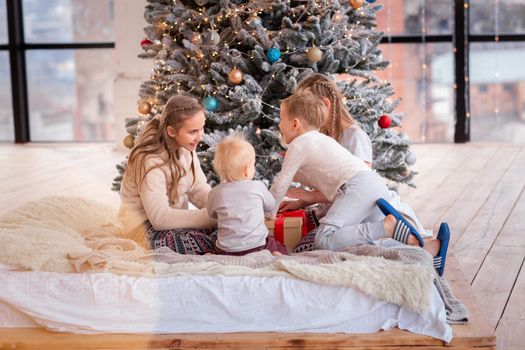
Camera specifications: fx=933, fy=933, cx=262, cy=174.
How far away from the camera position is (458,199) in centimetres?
596

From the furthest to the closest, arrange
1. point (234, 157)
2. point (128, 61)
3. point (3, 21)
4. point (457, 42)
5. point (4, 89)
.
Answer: point (4, 89)
point (3, 21)
point (457, 42)
point (128, 61)
point (234, 157)

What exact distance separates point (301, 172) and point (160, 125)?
61 cm

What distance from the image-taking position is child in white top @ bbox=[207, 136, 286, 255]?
11.4 ft

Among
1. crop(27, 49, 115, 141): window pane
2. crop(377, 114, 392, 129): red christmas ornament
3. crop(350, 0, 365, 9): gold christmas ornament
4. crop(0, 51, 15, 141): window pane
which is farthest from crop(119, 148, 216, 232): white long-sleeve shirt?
crop(0, 51, 15, 141): window pane

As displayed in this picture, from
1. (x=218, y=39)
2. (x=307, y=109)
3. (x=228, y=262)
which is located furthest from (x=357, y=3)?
(x=228, y=262)

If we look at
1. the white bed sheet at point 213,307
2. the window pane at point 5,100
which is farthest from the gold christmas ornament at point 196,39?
the window pane at point 5,100

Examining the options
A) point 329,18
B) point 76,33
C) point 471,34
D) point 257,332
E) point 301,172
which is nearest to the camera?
point 257,332

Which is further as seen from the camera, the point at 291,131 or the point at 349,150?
the point at 349,150

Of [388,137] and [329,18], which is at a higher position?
[329,18]

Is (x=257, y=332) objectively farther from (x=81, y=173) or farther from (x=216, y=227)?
(x=81, y=173)

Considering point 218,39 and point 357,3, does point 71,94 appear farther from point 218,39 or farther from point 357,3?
point 357,3

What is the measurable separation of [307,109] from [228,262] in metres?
0.82

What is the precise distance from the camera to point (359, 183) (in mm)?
3668

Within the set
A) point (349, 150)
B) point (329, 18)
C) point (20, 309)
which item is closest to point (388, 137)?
point (329, 18)
